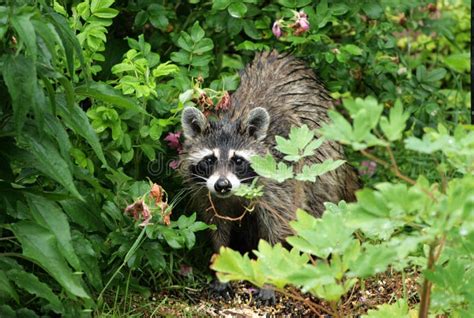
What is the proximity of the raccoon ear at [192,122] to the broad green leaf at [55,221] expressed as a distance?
1.59 meters

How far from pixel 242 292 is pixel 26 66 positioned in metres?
2.46

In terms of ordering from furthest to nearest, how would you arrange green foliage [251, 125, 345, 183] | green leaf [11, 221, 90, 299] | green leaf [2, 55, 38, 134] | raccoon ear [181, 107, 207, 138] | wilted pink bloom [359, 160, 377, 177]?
wilted pink bloom [359, 160, 377, 177]
raccoon ear [181, 107, 207, 138]
green foliage [251, 125, 345, 183]
green leaf [11, 221, 90, 299]
green leaf [2, 55, 38, 134]

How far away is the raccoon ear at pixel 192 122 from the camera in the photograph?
19.2ft

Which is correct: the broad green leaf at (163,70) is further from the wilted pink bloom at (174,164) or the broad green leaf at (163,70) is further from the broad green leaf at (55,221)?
the broad green leaf at (55,221)

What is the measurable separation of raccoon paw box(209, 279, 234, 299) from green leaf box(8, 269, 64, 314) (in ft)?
5.50

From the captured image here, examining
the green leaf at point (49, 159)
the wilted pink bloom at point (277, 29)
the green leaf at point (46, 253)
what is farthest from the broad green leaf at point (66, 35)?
the wilted pink bloom at point (277, 29)

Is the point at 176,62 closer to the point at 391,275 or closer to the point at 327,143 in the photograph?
the point at 327,143

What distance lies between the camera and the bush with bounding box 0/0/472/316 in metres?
3.79

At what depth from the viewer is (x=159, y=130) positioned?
569cm

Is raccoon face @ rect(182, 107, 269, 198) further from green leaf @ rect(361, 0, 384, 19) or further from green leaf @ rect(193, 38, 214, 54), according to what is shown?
green leaf @ rect(361, 0, 384, 19)

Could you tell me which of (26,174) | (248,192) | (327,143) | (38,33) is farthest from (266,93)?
(38,33)

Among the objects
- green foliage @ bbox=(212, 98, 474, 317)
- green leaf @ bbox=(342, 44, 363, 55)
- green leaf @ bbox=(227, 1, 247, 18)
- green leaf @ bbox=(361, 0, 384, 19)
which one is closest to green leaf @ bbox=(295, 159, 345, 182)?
green foliage @ bbox=(212, 98, 474, 317)

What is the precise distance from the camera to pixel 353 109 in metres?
3.63

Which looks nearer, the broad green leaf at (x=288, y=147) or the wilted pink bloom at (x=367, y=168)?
the broad green leaf at (x=288, y=147)
